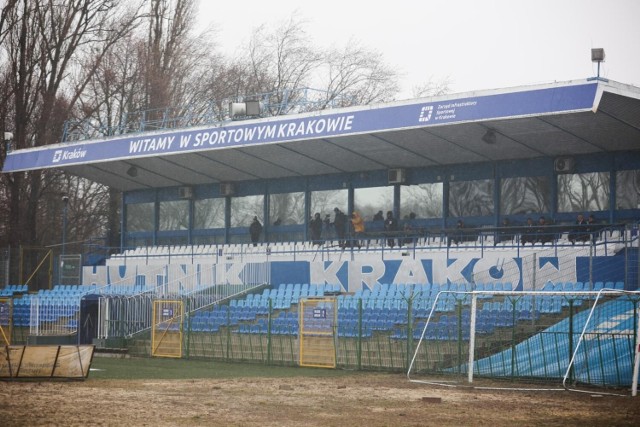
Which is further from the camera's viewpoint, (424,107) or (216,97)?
(216,97)

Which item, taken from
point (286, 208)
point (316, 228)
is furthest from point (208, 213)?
point (316, 228)

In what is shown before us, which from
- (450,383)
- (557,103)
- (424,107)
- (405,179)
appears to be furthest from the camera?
(405,179)

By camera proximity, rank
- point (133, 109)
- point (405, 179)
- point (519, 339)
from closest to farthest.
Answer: point (519, 339), point (405, 179), point (133, 109)

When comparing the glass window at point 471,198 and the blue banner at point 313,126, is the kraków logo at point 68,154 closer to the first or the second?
the blue banner at point 313,126

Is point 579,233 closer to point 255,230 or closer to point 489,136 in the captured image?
point 489,136

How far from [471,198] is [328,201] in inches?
256

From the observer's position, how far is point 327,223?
1484 inches

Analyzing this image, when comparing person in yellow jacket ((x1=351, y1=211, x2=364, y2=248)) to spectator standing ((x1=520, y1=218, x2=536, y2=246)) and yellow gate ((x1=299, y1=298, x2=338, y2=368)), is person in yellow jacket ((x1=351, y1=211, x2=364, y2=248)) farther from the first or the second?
yellow gate ((x1=299, y1=298, x2=338, y2=368))

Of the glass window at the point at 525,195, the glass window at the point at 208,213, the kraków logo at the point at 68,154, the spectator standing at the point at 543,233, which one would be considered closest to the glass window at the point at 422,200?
the glass window at the point at 525,195

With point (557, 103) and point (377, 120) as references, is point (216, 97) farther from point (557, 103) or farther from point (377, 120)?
point (557, 103)

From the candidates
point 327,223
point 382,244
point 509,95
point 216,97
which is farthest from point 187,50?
point 509,95

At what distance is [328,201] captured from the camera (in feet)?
125

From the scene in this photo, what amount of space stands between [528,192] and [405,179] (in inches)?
196

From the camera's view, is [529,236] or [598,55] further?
[529,236]
